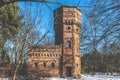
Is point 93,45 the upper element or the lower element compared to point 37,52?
lower

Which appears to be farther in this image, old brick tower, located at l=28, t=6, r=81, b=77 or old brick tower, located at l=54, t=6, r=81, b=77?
old brick tower, located at l=54, t=6, r=81, b=77

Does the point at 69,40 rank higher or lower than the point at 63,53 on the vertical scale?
higher

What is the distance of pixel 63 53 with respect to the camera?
6556 cm

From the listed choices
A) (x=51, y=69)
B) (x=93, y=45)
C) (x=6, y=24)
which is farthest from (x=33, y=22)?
(x=51, y=69)

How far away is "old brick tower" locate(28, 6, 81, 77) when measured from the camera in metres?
64.2

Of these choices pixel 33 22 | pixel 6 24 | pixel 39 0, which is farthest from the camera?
pixel 6 24

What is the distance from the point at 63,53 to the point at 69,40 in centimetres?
292

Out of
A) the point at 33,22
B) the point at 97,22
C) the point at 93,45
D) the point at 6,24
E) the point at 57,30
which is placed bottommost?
the point at 93,45

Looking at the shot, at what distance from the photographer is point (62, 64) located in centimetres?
6488

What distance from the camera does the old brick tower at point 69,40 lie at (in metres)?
65.0

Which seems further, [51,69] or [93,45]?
[51,69]

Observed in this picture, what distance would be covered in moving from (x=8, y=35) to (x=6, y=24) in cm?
191

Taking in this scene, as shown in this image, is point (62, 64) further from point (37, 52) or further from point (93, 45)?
point (93, 45)

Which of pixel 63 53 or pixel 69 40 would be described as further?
pixel 63 53
